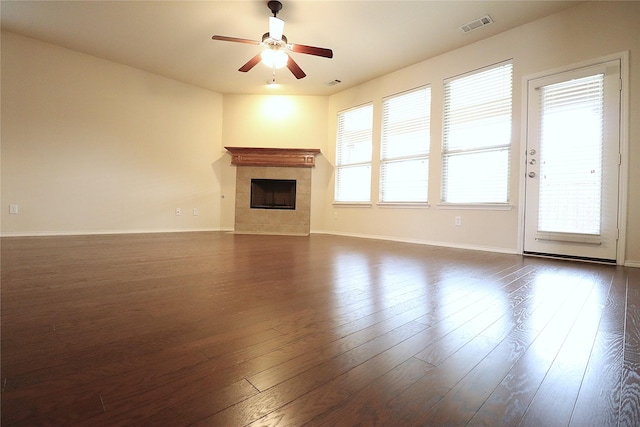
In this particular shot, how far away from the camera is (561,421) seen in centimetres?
65

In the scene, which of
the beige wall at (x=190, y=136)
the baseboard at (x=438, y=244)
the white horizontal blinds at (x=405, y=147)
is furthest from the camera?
the white horizontal blinds at (x=405, y=147)

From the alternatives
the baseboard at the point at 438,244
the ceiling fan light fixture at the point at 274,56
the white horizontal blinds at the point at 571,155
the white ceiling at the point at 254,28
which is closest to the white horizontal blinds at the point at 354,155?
the baseboard at the point at 438,244

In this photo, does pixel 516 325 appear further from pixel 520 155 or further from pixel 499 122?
pixel 499 122

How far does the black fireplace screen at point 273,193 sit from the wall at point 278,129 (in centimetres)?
44

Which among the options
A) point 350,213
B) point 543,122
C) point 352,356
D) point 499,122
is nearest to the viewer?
point 352,356

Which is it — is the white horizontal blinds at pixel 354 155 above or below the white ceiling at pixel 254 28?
below

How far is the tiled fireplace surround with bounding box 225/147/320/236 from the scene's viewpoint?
567 cm

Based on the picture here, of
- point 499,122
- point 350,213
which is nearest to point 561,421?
point 499,122

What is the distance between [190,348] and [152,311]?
458 millimetres

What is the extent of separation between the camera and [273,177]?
578cm

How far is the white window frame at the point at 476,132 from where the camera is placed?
359 centimetres

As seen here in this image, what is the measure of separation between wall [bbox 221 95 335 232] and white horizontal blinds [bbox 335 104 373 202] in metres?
0.28

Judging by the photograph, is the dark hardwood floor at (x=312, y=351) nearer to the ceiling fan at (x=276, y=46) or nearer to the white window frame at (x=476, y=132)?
the white window frame at (x=476, y=132)

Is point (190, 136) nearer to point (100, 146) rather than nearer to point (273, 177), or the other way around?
point (100, 146)
